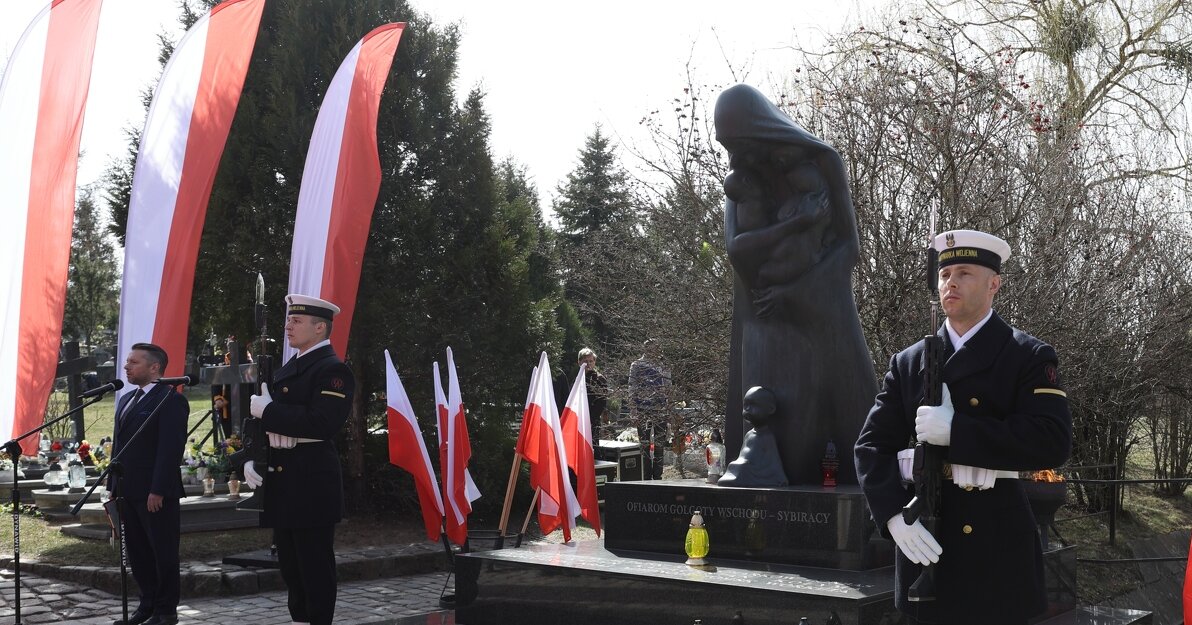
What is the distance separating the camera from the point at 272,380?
20.5 ft

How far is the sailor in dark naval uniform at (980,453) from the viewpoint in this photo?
3.39m

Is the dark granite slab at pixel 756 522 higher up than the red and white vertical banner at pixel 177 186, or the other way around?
the red and white vertical banner at pixel 177 186

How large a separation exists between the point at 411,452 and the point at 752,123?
3.47 meters

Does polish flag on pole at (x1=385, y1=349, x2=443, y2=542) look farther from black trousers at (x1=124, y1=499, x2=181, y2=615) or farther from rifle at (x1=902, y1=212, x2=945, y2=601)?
rifle at (x1=902, y1=212, x2=945, y2=601)

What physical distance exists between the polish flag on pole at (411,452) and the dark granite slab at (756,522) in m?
1.54

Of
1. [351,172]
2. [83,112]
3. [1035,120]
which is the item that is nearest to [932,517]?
[351,172]

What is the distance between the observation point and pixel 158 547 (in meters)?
7.24

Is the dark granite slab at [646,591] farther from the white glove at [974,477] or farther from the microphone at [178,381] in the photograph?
the white glove at [974,477]

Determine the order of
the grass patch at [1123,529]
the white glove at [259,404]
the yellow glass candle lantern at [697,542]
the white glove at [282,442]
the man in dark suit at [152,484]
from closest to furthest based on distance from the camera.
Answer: the white glove at [259,404] < the white glove at [282,442] < the yellow glass candle lantern at [697,542] < the man in dark suit at [152,484] < the grass patch at [1123,529]

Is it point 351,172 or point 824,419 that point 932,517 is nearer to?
point 824,419

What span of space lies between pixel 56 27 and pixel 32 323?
7.92ft

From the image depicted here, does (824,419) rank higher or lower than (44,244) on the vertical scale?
lower

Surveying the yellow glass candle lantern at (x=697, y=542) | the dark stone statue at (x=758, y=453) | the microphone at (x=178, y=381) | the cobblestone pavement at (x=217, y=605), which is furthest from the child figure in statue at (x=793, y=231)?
the microphone at (x=178, y=381)

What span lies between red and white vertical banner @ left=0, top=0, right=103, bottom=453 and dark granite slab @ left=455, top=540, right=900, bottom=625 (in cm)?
381
